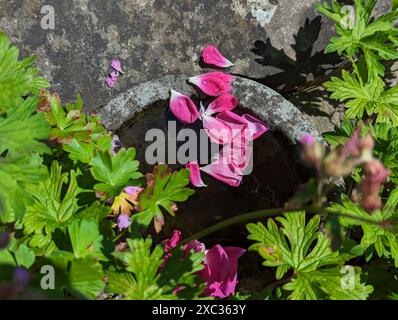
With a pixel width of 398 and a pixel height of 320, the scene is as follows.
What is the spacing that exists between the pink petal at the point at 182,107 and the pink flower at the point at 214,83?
0.26ft

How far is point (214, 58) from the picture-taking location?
2574 mm

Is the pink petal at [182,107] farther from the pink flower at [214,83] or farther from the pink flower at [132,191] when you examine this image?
the pink flower at [132,191]

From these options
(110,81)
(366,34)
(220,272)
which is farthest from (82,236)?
(366,34)

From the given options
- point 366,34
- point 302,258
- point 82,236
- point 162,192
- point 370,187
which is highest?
point 366,34

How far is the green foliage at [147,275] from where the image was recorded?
5.35ft

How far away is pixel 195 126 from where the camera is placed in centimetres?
237

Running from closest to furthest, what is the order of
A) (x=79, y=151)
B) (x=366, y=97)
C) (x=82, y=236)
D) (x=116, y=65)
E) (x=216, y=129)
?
(x=82, y=236) < (x=79, y=151) < (x=216, y=129) < (x=366, y=97) < (x=116, y=65)

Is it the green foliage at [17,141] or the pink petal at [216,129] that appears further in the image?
the pink petal at [216,129]

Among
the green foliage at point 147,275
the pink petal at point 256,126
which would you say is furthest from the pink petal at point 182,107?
the green foliage at point 147,275

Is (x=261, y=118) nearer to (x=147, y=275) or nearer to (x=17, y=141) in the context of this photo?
(x=147, y=275)

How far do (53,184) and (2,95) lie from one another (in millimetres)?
403

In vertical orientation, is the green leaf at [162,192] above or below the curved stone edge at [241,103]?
below

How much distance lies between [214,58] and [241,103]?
0.47m

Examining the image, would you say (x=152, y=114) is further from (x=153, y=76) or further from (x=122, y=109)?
(x=153, y=76)
